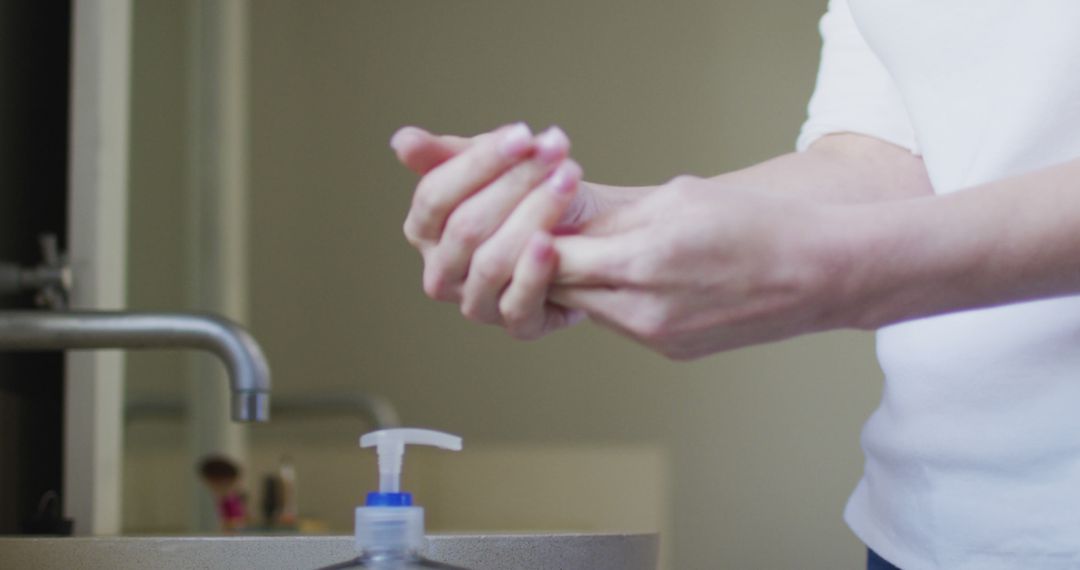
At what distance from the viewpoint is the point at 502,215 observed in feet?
1.48

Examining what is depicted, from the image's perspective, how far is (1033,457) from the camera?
1.79ft

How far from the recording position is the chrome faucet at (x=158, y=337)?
0.72 metres

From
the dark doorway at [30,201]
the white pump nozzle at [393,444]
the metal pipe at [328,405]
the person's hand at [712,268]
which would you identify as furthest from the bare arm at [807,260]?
the metal pipe at [328,405]

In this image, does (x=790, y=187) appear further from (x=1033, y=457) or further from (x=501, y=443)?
(x=501, y=443)

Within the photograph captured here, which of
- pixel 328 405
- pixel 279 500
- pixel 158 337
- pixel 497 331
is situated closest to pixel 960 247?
pixel 158 337

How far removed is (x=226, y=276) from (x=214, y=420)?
0.25 meters

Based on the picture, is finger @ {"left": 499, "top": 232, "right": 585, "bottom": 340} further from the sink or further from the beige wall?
the beige wall

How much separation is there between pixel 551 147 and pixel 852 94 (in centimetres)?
30

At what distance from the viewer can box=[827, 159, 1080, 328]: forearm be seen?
0.40m

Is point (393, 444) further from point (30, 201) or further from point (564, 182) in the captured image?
point (30, 201)

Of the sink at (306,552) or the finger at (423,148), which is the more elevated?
the finger at (423,148)

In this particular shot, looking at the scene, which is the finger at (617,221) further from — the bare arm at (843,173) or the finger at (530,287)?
the bare arm at (843,173)

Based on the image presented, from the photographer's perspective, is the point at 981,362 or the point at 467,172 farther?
the point at 981,362

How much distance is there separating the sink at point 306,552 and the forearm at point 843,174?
0.18 metres
